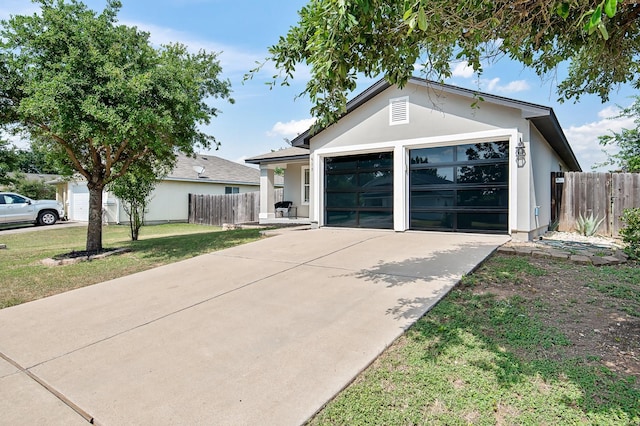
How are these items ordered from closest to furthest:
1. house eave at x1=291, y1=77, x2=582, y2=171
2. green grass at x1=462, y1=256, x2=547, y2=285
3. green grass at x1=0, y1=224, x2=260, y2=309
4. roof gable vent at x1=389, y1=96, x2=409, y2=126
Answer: green grass at x1=462, y1=256, x2=547, y2=285 < green grass at x1=0, y1=224, x2=260, y2=309 < house eave at x1=291, y1=77, x2=582, y2=171 < roof gable vent at x1=389, y1=96, x2=409, y2=126

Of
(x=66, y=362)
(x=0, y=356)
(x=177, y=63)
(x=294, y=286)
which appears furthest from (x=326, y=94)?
(x=177, y=63)

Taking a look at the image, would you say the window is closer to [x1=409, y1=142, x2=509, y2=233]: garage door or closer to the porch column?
the porch column

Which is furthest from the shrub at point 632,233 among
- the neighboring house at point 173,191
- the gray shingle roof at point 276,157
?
the neighboring house at point 173,191

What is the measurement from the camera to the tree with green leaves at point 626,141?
18.8 meters

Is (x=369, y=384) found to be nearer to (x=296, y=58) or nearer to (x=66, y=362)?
(x=66, y=362)

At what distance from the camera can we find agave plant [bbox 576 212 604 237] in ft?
32.9

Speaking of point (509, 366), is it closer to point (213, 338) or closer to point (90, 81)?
point (213, 338)

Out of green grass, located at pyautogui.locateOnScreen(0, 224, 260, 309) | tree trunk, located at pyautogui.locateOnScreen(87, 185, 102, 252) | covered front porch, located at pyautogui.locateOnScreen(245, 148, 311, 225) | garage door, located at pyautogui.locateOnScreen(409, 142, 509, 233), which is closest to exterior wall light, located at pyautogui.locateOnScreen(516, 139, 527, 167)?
garage door, located at pyautogui.locateOnScreen(409, 142, 509, 233)

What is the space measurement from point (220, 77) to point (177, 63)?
2357 millimetres

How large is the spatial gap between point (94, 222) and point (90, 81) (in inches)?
148

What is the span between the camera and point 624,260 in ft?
20.8

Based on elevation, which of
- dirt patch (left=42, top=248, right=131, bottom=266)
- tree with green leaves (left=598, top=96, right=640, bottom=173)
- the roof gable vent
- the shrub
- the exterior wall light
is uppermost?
tree with green leaves (left=598, top=96, right=640, bottom=173)

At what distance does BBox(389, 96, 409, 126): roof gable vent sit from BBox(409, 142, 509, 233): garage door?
0.97m

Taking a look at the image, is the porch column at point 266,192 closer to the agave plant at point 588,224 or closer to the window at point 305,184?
the window at point 305,184
